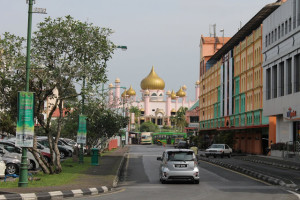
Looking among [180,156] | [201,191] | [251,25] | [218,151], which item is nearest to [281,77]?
[218,151]

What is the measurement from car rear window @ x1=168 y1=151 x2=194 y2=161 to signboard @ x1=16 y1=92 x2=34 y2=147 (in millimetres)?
6414

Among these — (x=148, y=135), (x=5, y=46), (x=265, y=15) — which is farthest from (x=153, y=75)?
(x=5, y=46)

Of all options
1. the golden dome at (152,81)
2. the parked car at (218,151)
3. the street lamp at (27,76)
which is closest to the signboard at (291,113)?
the parked car at (218,151)

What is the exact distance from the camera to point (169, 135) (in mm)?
126000

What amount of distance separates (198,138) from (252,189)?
7503 cm

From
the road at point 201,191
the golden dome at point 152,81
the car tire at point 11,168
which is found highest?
the golden dome at point 152,81

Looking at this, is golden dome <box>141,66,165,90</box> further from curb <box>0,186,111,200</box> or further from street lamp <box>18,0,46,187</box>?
curb <box>0,186,111,200</box>

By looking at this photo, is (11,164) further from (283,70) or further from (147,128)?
(147,128)

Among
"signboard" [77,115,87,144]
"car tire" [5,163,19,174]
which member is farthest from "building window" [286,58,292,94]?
"car tire" [5,163,19,174]

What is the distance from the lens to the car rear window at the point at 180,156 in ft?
73.1

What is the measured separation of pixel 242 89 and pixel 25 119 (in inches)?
2172

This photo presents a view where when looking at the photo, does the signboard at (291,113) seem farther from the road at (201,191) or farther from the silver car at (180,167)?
the silver car at (180,167)

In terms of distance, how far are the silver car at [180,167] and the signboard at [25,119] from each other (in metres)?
6.07

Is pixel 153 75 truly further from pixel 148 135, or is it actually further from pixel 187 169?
pixel 187 169
